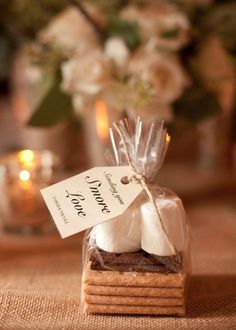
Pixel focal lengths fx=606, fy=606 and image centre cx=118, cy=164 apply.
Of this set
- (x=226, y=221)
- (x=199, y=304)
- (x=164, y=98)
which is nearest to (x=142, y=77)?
(x=164, y=98)

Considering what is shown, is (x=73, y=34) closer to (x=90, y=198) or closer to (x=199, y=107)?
(x=199, y=107)

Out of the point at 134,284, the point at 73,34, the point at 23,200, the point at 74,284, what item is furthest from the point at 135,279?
the point at 73,34

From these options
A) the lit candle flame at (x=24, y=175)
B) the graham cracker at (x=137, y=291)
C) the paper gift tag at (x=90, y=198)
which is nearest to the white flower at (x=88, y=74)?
the lit candle flame at (x=24, y=175)

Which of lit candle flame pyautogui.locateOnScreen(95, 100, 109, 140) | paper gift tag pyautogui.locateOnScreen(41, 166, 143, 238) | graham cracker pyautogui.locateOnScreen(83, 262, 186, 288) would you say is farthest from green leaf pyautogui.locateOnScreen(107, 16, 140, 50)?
graham cracker pyautogui.locateOnScreen(83, 262, 186, 288)

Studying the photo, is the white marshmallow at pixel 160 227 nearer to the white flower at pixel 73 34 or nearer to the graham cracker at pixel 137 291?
the graham cracker at pixel 137 291

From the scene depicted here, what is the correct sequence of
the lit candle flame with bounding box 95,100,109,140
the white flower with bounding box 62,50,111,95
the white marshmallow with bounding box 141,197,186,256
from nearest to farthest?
the white marshmallow with bounding box 141,197,186,256 < the white flower with bounding box 62,50,111,95 < the lit candle flame with bounding box 95,100,109,140

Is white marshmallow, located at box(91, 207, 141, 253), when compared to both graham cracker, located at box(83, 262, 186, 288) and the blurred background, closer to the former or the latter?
graham cracker, located at box(83, 262, 186, 288)
